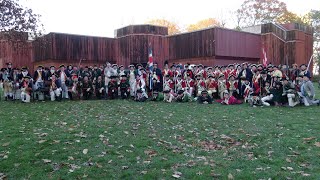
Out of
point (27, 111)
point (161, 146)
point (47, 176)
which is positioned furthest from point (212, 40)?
point (47, 176)

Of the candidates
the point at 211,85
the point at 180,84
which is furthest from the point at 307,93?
the point at 180,84

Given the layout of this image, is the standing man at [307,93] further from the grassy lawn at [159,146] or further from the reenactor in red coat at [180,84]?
the reenactor in red coat at [180,84]

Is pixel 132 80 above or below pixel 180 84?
above

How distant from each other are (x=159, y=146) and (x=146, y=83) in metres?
11.7

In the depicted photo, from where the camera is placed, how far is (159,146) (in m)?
7.45

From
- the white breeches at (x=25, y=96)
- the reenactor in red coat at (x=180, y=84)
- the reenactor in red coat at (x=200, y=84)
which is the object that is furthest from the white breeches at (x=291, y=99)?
the white breeches at (x=25, y=96)

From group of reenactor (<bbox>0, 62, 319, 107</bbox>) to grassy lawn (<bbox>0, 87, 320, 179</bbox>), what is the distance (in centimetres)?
527

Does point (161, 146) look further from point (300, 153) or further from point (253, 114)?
point (253, 114)

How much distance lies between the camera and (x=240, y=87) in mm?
17828

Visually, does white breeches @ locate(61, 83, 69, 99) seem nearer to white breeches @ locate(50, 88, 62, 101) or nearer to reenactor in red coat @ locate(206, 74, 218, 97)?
white breeches @ locate(50, 88, 62, 101)

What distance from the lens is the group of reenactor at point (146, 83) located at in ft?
55.5

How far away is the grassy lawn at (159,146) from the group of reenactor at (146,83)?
5.27m

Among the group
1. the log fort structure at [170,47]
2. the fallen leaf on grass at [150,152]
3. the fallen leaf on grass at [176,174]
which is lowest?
the fallen leaf on grass at [176,174]

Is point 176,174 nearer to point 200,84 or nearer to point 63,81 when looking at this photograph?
point 200,84
